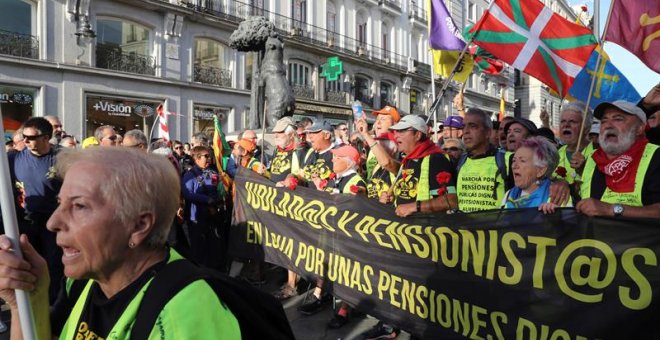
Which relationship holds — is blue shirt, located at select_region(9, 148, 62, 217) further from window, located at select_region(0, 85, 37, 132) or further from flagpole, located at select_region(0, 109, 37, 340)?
window, located at select_region(0, 85, 37, 132)

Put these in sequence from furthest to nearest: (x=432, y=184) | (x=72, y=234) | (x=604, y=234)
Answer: (x=432, y=184) < (x=604, y=234) < (x=72, y=234)

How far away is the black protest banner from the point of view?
254 cm

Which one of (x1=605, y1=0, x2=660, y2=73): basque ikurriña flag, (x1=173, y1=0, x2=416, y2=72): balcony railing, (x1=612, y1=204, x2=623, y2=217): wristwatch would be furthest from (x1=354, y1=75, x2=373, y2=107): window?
(x1=612, y1=204, x2=623, y2=217): wristwatch

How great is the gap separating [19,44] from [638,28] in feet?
59.7

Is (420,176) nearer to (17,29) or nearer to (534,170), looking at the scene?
(534,170)

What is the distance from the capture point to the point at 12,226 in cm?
128

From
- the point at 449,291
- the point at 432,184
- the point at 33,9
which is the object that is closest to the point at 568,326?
the point at 449,291

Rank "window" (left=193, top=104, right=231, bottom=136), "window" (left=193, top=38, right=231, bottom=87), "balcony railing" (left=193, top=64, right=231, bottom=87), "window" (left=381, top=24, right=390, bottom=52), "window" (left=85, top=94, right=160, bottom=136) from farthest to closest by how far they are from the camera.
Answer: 1. "window" (left=381, top=24, right=390, bottom=52)
2. "window" (left=193, top=38, right=231, bottom=87)
3. "balcony railing" (left=193, top=64, right=231, bottom=87)
4. "window" (left=193, top=104, right=231, bottom=136)
5. "window" (left=85, top=94, right=160, bottom=136)

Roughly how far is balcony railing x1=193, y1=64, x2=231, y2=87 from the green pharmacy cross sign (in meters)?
6.35

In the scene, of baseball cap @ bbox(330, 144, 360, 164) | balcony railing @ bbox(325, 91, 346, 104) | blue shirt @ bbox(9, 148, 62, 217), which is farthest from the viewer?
balcony railing @ bbox(325, 91, 346, 104)

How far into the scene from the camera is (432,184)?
147 inches

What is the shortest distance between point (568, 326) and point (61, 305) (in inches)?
93.6

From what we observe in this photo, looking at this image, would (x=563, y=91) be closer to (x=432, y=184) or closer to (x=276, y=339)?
(x=432, y=184)

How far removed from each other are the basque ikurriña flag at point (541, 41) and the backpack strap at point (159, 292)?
4.09 m
